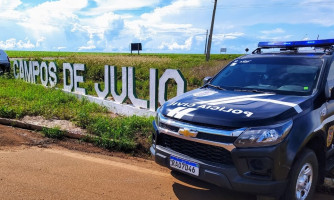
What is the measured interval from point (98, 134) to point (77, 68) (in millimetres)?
4463

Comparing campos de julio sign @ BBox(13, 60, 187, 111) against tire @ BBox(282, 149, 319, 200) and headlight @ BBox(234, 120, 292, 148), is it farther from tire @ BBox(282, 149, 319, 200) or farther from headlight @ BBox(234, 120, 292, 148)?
headlight @ BBox(234, 120, 292, 148)

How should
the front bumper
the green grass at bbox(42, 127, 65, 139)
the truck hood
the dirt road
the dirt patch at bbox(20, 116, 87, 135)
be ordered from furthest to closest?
the dirt patch at bbox(20, 116, 87, 135) → the green grass at bbox(42, 127, 65, 139) → the dirt road → the truck hood → the front bumper

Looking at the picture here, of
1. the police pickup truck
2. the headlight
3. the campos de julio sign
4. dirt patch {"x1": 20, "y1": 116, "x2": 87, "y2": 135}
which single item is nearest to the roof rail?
the police pickup truck

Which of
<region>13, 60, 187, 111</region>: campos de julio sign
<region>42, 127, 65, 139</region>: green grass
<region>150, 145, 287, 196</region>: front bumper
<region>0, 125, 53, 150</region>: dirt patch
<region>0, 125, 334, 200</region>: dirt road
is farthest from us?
<region>13, 60, 187, 111</region>: campos de julio sign

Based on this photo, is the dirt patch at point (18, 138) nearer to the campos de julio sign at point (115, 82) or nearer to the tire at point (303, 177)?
the campos de julio sign at point (115, 82)

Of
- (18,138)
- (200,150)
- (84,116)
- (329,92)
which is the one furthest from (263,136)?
(18,138)

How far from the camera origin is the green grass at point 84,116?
5.74 metres

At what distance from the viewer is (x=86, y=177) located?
4.27 m

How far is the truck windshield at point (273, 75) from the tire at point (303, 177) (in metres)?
0.84

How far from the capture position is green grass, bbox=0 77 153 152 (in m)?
5.74

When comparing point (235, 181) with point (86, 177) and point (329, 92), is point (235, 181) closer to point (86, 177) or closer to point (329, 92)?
point (329, 92)

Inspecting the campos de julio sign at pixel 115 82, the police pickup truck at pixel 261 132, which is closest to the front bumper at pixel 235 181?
the police pickup truck at pixel 261 132

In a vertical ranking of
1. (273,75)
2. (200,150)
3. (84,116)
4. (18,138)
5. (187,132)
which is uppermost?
(273,75)

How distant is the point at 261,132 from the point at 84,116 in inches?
193
